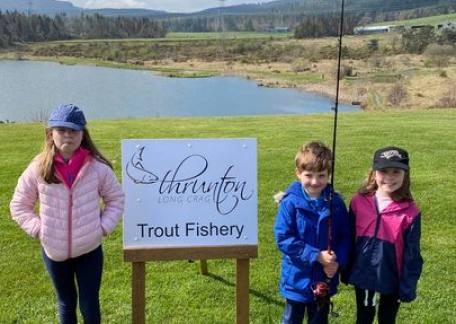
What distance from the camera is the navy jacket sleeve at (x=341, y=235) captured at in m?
3.41

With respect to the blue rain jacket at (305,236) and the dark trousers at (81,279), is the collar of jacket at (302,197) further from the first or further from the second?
the dark trousers at (81,279)

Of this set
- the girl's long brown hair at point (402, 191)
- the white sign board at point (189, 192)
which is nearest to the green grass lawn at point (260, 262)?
the white sign board at point (189, 192)

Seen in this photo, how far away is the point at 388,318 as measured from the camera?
3.64 m

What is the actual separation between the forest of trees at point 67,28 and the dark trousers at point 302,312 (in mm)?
101113

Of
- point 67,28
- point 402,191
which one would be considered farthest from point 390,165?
point 67,28

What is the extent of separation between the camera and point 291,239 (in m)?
3.35

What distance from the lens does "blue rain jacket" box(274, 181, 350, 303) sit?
3348 millimetres

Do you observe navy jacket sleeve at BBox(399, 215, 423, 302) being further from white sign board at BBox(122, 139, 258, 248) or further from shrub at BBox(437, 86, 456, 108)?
shrub at BBox(437, 86, 456, 108)

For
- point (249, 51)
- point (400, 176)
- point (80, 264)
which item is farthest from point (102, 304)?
point (249, 51)

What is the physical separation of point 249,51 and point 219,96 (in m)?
57.1

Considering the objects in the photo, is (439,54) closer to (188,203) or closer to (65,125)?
(188,203)

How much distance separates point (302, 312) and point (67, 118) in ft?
6.39

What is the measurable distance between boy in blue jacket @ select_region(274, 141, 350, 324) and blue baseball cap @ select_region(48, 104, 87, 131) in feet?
4.50

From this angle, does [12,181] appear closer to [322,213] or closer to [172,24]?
[322,213]
